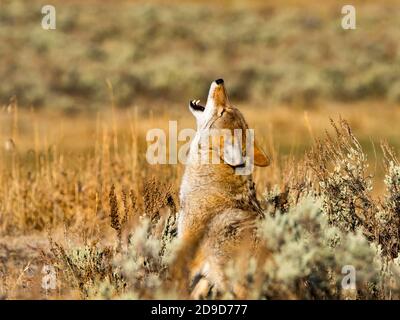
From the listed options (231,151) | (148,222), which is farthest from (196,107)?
(148,222)

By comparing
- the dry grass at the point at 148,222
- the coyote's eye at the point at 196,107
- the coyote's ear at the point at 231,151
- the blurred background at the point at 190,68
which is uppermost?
the blurred background at the point at 190,68

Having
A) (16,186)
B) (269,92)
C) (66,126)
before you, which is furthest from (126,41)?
(16,186)

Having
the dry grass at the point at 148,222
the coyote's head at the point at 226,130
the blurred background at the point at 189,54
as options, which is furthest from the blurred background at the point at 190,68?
the coyote's head at the point at 226,130

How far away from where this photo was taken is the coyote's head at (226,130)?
5805 millimetres

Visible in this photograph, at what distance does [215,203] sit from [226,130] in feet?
1.66

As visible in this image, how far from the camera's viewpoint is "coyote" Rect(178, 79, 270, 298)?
209 inches

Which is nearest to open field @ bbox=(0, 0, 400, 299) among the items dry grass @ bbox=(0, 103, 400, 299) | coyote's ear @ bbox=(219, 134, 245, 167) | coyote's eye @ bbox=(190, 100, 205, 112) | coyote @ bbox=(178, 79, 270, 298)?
dry grass @ bbox=(0, 103, 400, 299)

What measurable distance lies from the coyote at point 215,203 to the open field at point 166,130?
151mm

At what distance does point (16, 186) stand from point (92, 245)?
139 inches

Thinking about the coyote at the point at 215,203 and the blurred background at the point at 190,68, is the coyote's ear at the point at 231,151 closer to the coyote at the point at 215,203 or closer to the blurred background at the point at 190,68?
the coyote at the point at 215,203

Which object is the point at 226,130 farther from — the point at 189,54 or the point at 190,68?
the point at 189,54

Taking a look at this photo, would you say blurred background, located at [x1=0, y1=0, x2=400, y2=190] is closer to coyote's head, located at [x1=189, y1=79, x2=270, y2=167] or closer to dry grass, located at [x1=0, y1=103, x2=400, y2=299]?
dry grass, located at [x1=0, y1=103, x2=400, y2=299]
